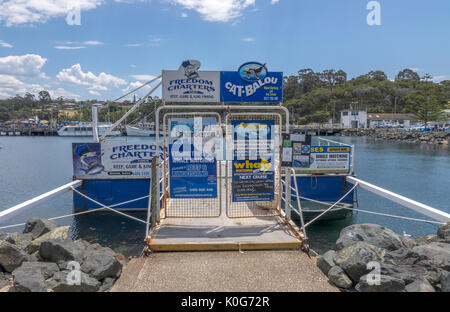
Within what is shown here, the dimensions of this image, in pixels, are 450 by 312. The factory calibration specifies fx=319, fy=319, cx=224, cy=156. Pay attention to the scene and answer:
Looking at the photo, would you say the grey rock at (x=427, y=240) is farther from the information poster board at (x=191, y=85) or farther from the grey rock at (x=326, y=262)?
the information poster board at (x=191, y=85)

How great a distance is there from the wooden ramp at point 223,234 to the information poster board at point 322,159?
17.8ft

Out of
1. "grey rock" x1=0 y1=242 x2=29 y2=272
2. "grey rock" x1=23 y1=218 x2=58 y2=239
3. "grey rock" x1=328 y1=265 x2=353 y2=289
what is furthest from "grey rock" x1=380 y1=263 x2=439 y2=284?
"grey rock" x1=23 y1=218 x2=58 y2=239

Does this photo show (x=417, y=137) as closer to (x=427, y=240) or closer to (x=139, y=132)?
(x=427, y=240)

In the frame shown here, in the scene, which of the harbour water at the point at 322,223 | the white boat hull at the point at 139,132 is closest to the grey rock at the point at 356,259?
the harbour water at the point at 322,223

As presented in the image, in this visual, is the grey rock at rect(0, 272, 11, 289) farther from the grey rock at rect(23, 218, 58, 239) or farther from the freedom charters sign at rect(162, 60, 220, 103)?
the freedom charters sign at rect(162, 60, 220, 103)

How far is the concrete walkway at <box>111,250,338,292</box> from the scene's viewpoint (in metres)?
4.72

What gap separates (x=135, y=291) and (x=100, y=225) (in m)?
8.97

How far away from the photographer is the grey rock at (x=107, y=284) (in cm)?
474

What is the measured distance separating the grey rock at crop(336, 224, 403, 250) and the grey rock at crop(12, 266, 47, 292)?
5.03m

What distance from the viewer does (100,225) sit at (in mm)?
12750

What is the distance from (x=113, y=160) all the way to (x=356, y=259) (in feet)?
32.4

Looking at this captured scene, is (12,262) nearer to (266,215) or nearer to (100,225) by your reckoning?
(266,215)

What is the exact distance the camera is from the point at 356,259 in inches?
184
